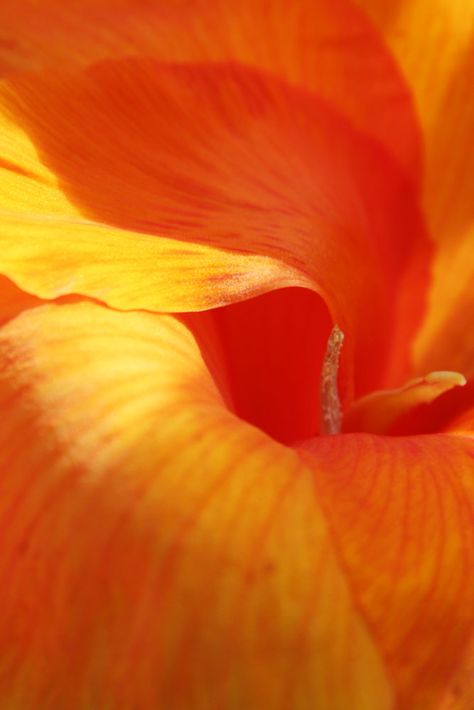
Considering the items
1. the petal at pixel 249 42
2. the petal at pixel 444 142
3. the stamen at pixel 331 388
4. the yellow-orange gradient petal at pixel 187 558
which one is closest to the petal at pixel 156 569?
the yellow-orange gradient petal at pixel 187 558

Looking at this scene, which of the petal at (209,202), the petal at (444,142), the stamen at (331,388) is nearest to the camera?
the petal at (209,202)

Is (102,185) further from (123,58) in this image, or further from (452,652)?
(452,652)

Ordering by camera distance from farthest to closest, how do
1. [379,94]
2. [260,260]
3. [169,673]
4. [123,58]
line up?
[379,94]
[123,58]
[260,260]
[169,673]

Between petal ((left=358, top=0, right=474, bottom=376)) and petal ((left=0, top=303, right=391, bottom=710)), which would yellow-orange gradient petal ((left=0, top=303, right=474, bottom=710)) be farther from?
petal ((left=358, top=0, right=474, bottom=376))

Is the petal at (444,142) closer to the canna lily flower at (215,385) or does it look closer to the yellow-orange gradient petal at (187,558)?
the canna lily flower at (215,385)

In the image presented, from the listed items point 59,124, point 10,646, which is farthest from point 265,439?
point 59,124

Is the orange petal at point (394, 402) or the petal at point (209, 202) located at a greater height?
the petal at point (209, 202)
